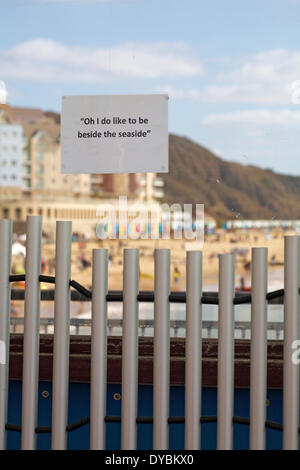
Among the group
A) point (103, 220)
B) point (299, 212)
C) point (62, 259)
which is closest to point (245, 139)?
point (299, 212)

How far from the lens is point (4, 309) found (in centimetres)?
77

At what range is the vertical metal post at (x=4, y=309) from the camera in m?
0.77

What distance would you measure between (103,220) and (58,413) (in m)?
0.91

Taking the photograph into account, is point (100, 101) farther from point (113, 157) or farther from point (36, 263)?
point (36, 263)

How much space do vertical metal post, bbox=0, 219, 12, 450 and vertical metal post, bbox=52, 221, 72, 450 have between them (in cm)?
6

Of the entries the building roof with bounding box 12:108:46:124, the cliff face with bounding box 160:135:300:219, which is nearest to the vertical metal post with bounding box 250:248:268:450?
the cliff face with bounding box 160:135:300:219

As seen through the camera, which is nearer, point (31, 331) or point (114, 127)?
point (31, 331)

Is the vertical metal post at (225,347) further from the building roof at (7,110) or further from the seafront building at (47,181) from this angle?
the building roof at (7,110)

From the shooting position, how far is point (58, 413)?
75 centimetres

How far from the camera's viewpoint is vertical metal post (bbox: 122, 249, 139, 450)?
→ 746 mm

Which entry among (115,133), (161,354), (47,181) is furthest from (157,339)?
(47,181)

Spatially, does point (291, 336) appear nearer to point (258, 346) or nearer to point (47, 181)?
point (258, 346)

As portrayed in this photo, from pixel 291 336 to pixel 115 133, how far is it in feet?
1.50

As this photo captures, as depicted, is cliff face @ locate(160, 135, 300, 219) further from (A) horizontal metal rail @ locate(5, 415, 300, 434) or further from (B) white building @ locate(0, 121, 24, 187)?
(A) horizontal metal rail @ locate(5, 415, 300, 434)
